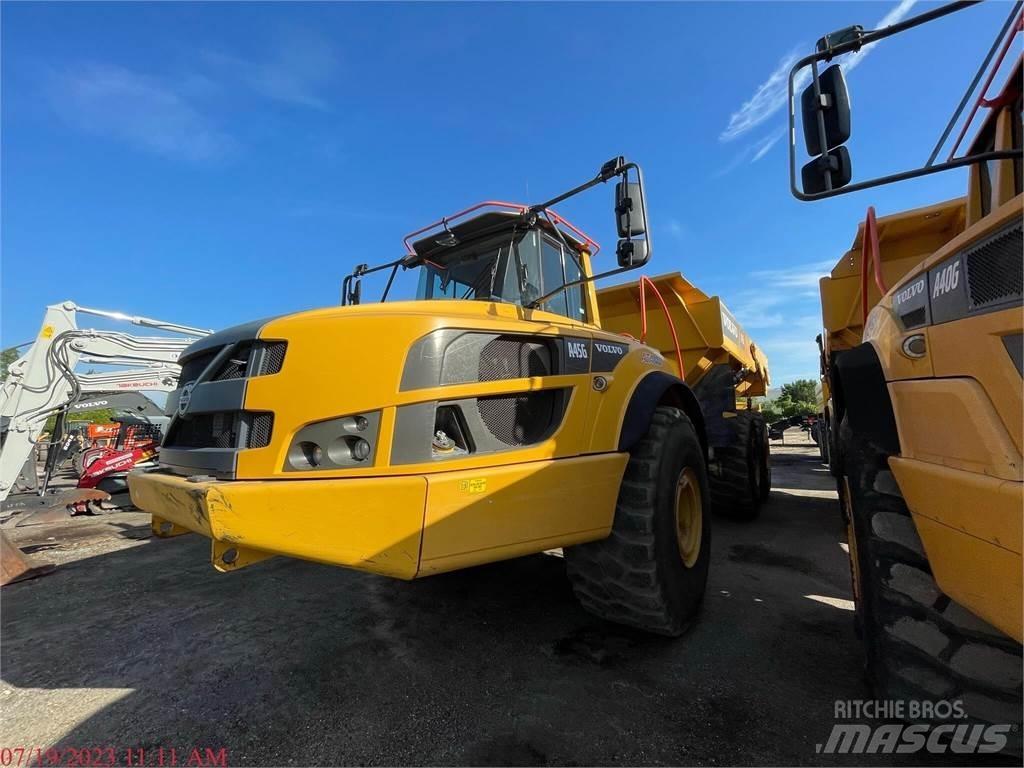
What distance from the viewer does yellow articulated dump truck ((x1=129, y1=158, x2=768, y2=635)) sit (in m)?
1.81

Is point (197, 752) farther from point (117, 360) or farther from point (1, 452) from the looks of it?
point (117, 360)

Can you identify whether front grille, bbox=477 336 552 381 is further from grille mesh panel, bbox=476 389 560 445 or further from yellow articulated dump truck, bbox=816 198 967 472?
yellow articulated dump truck, bbox=816 198 967 472

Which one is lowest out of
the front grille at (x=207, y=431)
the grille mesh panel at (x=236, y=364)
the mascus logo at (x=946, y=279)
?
the front grille at (x=207, y=431)

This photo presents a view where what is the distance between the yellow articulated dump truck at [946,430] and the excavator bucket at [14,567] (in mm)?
6374

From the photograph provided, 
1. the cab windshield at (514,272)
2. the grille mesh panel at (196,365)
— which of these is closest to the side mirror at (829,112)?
the cab windshield at (514,272)

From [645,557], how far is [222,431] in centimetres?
210

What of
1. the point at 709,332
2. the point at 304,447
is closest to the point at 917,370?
the point at 304,447

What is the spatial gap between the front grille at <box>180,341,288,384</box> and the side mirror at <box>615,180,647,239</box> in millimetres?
1713

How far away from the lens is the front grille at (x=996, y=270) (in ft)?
4.00

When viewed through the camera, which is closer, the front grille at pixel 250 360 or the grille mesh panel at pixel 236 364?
the front grille at pixel 250 360

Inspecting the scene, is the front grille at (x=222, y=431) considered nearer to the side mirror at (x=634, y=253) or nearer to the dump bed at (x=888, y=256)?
the side mirror at (x=634, y=253)

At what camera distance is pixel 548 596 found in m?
3.42

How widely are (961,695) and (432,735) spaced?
1.90 meters

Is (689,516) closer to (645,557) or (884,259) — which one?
(645,557)
